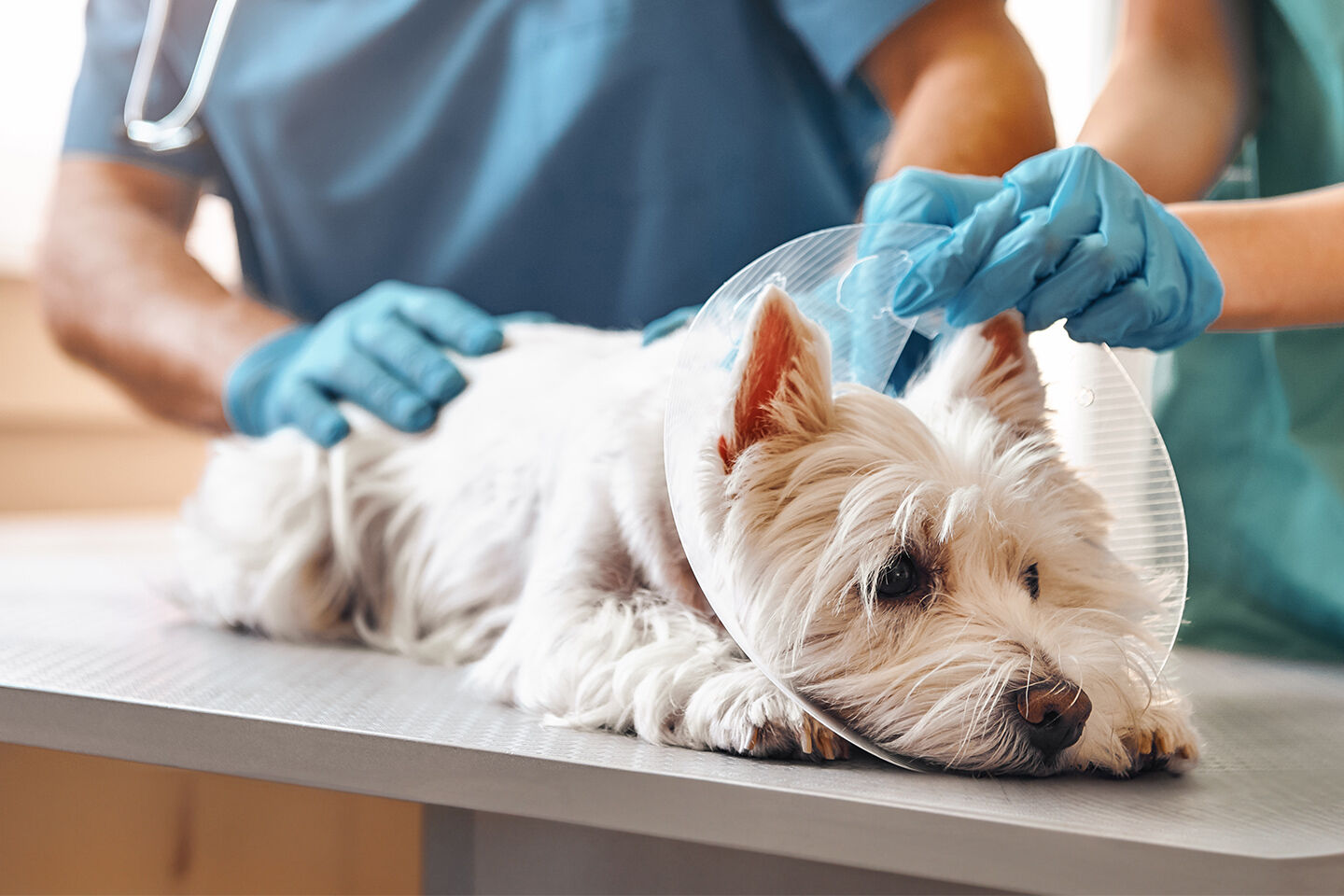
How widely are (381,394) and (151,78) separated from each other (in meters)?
1.14

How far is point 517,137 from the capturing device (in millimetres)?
1913

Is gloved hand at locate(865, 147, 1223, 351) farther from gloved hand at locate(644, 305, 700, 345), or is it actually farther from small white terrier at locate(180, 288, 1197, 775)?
gloved hand at locate(644, 305, 700, 345)

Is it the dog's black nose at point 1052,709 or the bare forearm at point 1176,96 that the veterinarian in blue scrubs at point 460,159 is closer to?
the bare forearm at point 1176,96

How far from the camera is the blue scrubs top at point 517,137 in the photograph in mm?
1846

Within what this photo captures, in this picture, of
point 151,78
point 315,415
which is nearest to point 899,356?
point 315,415

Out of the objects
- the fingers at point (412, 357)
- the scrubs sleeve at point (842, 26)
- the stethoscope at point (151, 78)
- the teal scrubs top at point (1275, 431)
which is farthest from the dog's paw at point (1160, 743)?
the stethoscope at point (151, 78)

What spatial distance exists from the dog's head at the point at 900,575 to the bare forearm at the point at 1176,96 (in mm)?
678

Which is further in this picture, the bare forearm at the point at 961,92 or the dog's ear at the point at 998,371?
the bare forearm at the point at 961,92

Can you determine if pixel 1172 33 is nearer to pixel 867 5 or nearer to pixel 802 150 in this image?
pixel 867 5

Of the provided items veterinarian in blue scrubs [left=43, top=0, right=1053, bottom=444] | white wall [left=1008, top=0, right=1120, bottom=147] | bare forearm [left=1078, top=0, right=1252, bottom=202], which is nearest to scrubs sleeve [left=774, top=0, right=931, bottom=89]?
veterinarian in blue scrubs [left=43, top=0, right=1053, bottom=444]

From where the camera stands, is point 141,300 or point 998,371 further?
point 141,300

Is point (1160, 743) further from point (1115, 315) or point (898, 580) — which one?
point (1115, 315)

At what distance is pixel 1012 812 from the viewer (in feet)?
1.92

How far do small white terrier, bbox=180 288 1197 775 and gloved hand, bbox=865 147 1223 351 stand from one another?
0.04 metres
